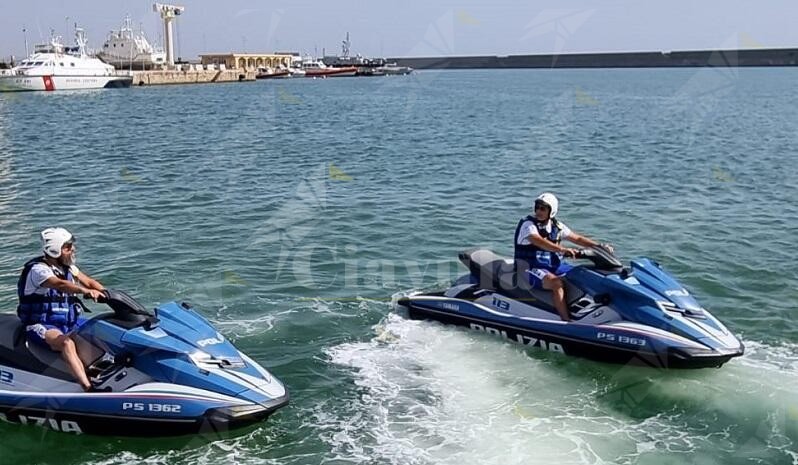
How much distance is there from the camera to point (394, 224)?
53.9 ft

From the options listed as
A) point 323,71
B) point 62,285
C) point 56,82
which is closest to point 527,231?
point 62,285

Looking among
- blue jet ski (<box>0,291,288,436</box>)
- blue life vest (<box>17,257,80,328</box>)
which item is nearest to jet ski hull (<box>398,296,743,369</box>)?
blue jet ski (<box>0,291,288,436</box>)

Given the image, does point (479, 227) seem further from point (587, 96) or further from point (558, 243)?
point (587, 96)

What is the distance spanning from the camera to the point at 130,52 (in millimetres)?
106750

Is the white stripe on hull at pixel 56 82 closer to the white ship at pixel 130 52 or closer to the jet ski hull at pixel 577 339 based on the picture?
the white ship at pixel 130 52

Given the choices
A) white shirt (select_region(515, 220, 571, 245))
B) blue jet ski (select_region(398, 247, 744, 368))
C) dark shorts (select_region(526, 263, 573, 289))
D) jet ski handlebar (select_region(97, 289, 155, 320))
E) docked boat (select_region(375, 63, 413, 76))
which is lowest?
blue jet ski (select_region(398, 247, 744, 368))

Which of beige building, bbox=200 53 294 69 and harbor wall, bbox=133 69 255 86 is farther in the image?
beige building, bbox=200 53 294 69

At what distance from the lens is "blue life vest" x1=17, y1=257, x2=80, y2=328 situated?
280 inches

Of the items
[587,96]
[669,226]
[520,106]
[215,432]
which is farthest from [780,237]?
[587,96]

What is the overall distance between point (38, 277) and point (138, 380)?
4.18 ft

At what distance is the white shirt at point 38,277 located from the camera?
692 centimetres

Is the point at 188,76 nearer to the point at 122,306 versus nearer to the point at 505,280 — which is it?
the point at 505,280

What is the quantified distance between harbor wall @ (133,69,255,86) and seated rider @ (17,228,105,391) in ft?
297

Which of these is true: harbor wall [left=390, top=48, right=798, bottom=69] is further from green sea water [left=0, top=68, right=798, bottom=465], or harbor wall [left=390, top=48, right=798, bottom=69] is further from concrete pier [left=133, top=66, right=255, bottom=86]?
green sea water [left=0, top=68, right=798, bottom=465]
